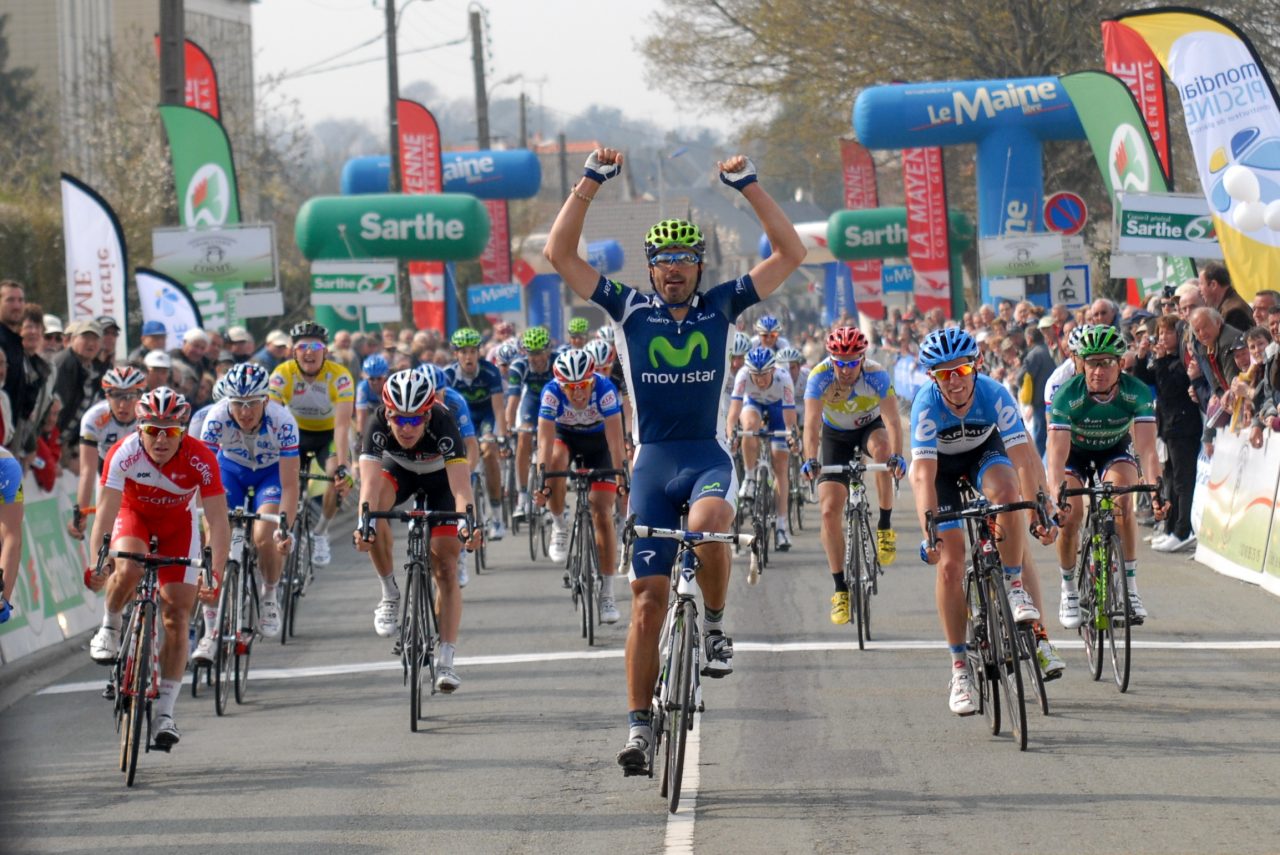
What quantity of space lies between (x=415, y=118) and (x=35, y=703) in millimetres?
29298

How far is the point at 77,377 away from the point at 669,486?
27.7 ft

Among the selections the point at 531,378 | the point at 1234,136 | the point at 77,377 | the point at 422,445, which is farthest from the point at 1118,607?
the point at 1234,136

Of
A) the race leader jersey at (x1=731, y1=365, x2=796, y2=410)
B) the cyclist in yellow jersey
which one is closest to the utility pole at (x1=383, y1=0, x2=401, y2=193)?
the race leader jersey at (x1=731, y1=365, x2=796, y2=410)

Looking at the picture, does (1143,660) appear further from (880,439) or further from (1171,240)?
(1171,240)

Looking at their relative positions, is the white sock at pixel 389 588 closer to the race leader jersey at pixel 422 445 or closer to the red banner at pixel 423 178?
the race leader jersey at pixel 422 445

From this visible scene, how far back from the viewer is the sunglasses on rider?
8391 mm

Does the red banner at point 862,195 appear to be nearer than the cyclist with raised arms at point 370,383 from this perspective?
No

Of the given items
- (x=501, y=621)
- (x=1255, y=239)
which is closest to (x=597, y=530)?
(x=501, y=621)

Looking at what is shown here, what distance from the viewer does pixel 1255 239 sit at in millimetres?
18406

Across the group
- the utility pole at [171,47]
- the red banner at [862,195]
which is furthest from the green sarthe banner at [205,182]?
the red banner at [862,195]

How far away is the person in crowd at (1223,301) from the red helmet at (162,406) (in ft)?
33.4

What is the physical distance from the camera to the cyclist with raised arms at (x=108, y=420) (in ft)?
40.4

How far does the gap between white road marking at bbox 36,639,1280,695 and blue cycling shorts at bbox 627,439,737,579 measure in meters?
4.38

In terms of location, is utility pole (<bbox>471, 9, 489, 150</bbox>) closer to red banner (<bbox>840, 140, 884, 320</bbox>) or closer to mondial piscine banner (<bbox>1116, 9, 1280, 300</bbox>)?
red banner (<bbox>840, 140, 884, 320</bbox>)
